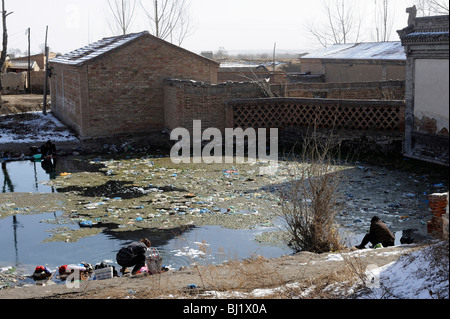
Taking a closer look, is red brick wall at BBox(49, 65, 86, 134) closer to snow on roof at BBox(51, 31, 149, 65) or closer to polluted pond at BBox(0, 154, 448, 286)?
snow on roof at BBox(51, 31, 149, 65)

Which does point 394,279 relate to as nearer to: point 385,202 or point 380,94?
point 385,202

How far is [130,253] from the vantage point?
8.38m

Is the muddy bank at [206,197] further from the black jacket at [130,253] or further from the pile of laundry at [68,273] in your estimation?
the black jacket at [130,253]

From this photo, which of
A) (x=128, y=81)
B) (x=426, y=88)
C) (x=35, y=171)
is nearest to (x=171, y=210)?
(x=35, y=171)

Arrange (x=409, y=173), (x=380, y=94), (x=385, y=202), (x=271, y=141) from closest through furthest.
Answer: (x=385, y=202)
(x=409, y=173)
(x=271, y=141)
(x=380, y=94)

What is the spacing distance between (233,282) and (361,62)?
2526 centimetres

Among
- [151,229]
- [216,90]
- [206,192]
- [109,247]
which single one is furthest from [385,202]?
[216,90]

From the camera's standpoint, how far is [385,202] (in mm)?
12273

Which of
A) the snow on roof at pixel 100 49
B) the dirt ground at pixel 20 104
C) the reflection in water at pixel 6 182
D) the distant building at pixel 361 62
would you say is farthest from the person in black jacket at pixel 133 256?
the dirt ground at pixel 20 104

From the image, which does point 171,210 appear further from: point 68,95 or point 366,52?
point 366,52

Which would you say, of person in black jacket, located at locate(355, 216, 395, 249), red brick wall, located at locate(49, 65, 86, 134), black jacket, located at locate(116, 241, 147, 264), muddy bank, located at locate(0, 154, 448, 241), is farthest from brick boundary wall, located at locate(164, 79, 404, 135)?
black jacket, located at locate(116, 241, 147, 264)

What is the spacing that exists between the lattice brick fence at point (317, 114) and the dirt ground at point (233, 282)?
10.5 m

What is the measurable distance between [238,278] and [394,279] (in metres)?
1.94

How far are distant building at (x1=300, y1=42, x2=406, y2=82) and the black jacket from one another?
2219 centimetres
